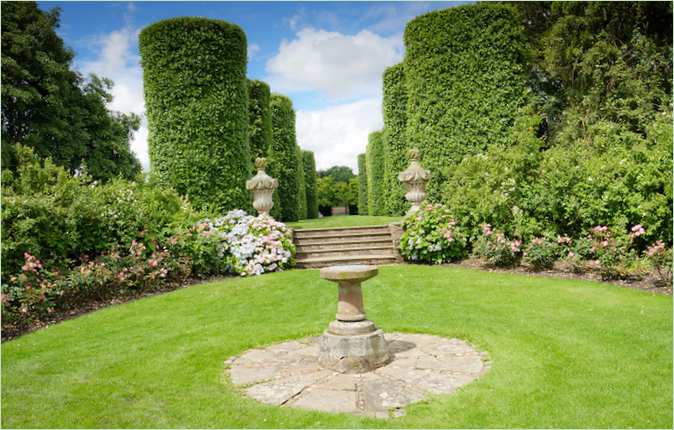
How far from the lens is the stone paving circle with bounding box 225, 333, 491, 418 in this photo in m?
3.27

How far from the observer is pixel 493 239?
28.8ft

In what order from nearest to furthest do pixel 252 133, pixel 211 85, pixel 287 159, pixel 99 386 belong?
pixel 99 386 → pixel 211 85 → pixel 252 133 → pixel 287 159

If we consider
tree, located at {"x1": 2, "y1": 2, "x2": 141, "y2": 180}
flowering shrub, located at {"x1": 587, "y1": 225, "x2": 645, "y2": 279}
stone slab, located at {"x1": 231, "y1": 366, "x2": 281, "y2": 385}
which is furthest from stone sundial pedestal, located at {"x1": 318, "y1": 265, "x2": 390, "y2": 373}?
tree, located at {"x1": 2, "y1": 2, "x2": 141, "y2": 180}

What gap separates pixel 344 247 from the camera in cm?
1061

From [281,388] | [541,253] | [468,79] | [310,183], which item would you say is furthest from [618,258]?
[310,183]

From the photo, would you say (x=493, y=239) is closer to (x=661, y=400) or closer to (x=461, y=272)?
(x=461, y=272)

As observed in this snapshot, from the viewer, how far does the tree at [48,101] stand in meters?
16.8

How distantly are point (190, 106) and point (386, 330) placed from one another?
8.50 m

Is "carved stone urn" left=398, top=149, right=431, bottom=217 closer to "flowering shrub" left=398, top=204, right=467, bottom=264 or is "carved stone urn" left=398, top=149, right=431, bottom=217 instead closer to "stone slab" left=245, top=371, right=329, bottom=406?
"flowering shrub" left=398, top=204, right=467, bottom=264

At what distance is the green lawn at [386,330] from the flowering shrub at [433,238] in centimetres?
191

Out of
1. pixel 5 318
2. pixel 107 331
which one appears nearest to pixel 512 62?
pixel 107 331

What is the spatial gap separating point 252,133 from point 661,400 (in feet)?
46.0

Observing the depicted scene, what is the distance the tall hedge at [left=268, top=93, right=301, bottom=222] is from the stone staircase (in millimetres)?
7179

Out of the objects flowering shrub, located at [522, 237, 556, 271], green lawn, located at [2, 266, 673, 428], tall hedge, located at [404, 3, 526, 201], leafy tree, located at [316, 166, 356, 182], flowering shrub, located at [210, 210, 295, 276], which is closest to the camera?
green lawn, located at [2, 266, 673, 428]
